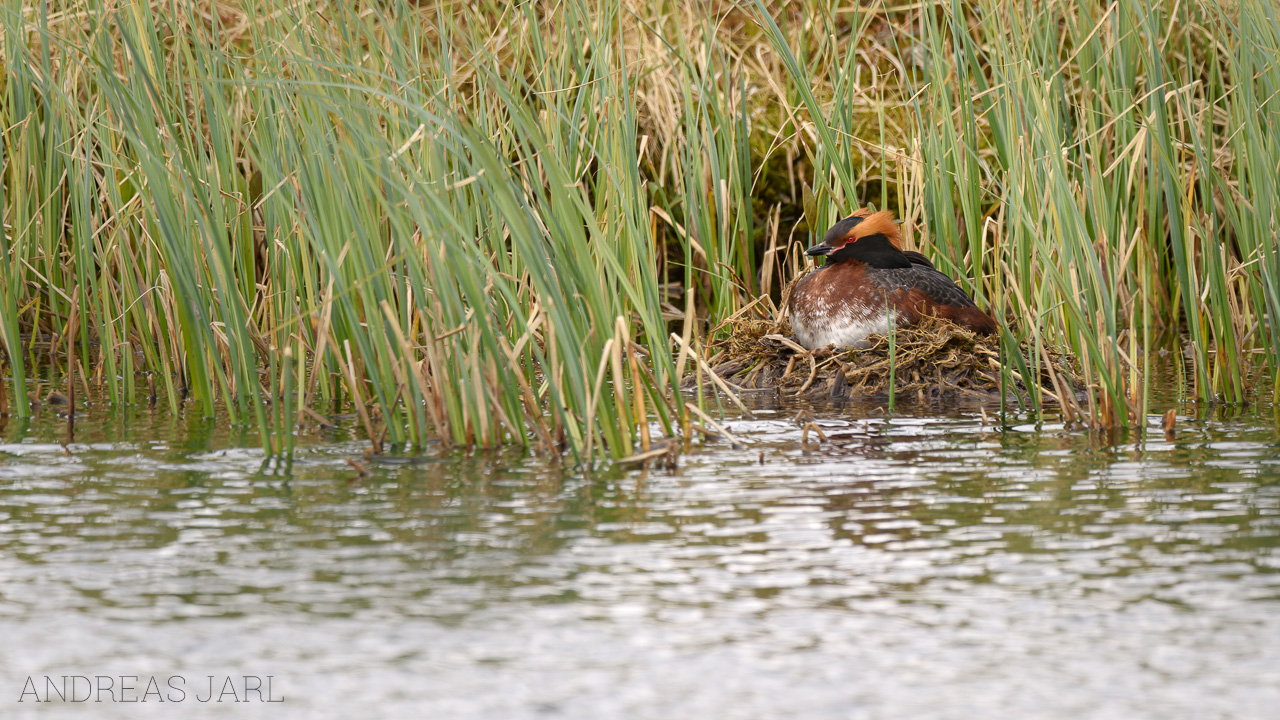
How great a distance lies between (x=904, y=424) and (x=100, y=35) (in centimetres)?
335

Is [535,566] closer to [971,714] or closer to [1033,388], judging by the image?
[971,714]

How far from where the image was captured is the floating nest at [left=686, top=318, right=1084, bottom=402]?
732cm

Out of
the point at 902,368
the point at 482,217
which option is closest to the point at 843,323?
the point at 902,368

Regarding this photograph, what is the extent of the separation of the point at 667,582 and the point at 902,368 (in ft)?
12.3

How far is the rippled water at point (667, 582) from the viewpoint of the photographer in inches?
127

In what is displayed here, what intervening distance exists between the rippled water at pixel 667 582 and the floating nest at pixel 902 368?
155 centimetres

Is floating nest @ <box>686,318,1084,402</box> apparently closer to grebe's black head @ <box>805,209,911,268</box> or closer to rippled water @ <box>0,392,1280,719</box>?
grebe's black head @ <box>805,209,911,268</box>

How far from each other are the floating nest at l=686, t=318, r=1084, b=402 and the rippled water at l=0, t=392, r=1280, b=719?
1.55 metres

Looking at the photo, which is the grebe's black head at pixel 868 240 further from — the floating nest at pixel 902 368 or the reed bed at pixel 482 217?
the floating nest at pixel 902 368

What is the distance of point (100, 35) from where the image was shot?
19.4ft

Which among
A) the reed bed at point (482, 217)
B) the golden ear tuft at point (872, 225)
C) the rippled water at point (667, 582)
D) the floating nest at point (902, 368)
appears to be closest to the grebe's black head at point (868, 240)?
the golden ear tuft at point (872, 225)

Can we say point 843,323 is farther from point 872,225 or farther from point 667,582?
point 667,582

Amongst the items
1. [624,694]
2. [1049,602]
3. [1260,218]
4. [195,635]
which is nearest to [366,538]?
[195,635]

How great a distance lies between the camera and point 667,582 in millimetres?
3943
